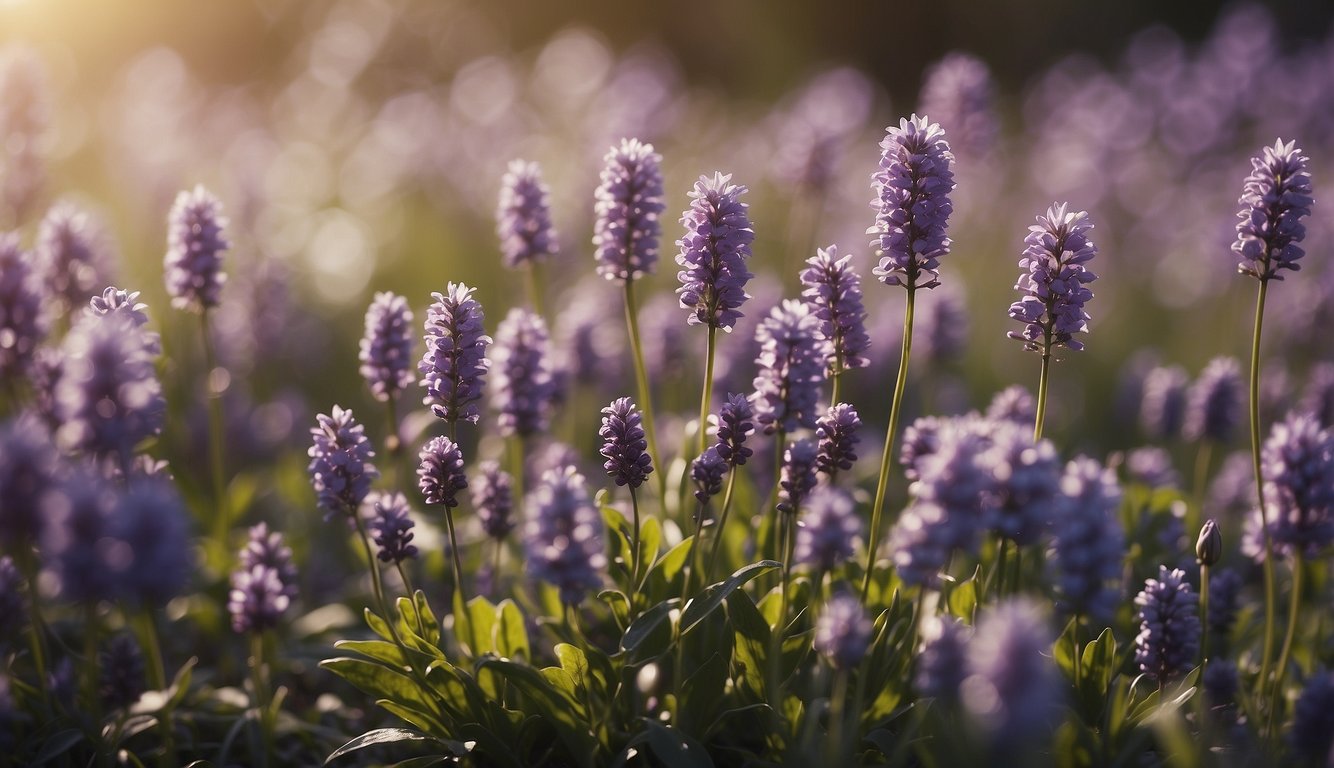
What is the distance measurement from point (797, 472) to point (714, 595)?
0.52 m

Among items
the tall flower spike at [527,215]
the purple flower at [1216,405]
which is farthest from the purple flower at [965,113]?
the tall flower spike at [527,215]

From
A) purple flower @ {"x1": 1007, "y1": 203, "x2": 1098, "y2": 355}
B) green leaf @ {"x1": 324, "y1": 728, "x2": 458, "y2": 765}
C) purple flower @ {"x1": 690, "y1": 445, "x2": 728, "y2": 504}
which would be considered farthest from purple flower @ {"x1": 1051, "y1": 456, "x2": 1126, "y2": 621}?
green leaf @ {"x1": 324, "y1": 728, "x2": 458, "y2": 765}

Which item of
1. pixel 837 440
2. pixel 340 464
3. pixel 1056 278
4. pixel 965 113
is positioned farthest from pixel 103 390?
pixel 965 113

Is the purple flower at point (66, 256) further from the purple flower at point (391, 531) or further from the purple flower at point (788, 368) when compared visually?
the purple flower at point (788, 368)

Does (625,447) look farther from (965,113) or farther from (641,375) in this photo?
(965,113)

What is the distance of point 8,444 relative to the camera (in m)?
2.79

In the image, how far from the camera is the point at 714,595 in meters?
3.92

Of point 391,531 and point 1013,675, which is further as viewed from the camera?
point 391,531

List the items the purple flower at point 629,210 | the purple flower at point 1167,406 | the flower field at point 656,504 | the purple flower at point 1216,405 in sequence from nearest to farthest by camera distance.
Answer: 1. the flower field at point 656,504
2. the purple flower at point 629,210
3. the purple flower at point 1216,405
4. the purple flower at point 1167,406

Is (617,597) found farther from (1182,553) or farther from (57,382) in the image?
(1182,553)

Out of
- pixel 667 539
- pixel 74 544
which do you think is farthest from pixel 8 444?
pixel 667 539

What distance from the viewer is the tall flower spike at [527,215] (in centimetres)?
505

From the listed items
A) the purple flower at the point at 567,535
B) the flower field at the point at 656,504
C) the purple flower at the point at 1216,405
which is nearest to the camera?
the flower field at the point at 656,504

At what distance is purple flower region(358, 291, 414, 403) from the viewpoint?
438cm
